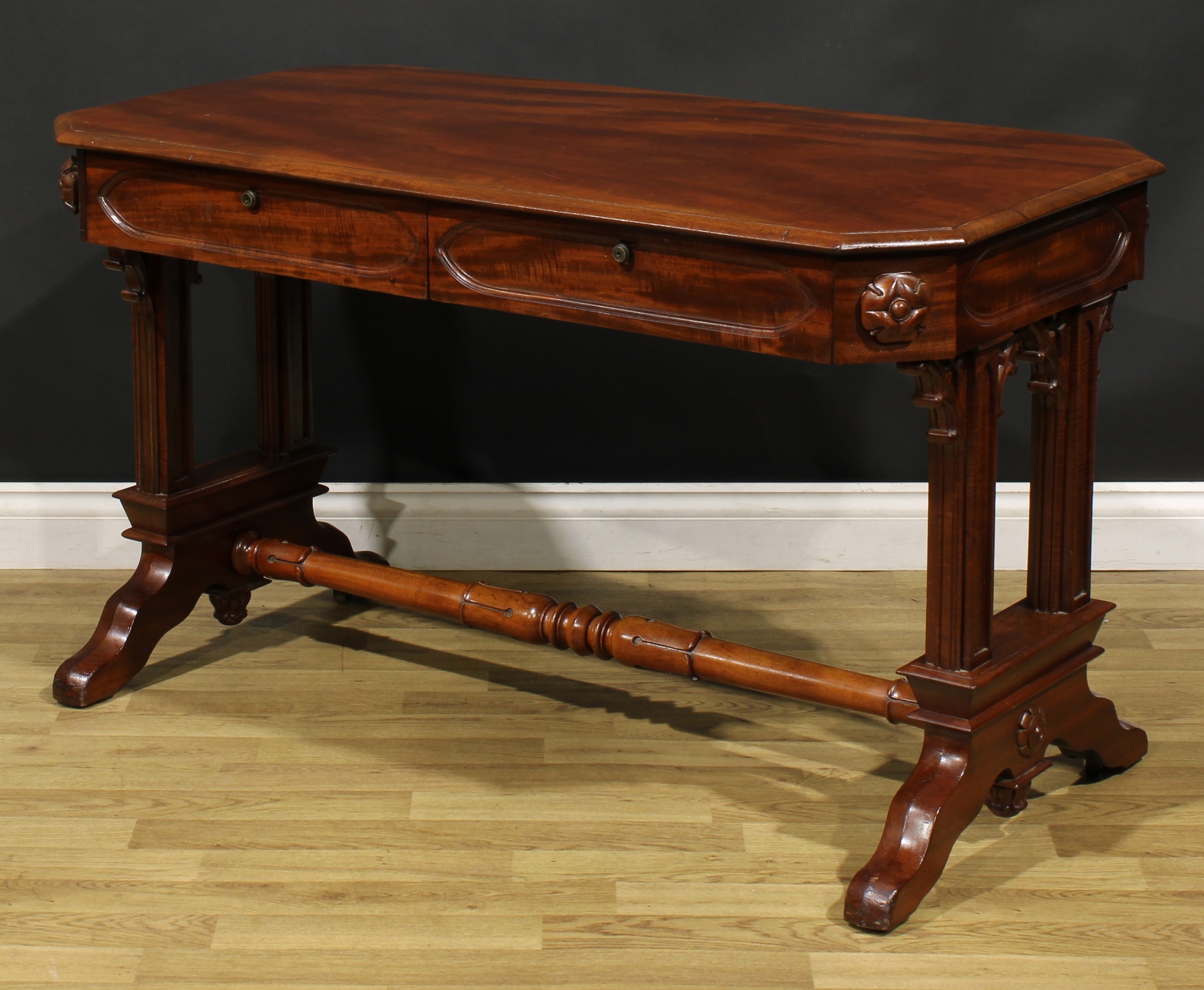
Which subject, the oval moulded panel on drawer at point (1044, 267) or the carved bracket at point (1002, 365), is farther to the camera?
the carved bracket at point (1002, 365)

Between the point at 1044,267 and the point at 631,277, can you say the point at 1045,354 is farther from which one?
the point at 631,277

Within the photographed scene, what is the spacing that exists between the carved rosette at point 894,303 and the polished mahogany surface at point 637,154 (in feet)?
A: 0.15

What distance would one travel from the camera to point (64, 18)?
3393 millimetres

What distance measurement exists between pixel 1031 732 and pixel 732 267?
87 cm

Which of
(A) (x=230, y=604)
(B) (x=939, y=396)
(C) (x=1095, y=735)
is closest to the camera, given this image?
(B) (x=939, y=396)

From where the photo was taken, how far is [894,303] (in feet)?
6.54

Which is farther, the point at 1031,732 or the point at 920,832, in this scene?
the point at 1031,732

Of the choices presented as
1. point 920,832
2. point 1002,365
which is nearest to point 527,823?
point 920,832

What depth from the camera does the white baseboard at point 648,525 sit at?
140 inches

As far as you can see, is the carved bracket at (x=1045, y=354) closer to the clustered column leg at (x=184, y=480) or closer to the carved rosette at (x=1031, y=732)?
the carved rosette at (x=1031, y=732)

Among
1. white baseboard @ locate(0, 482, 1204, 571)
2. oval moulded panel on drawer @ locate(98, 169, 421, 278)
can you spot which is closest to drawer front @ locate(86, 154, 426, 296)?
oval moulded panel on drawer @ locate(98, 169, 421, 278)

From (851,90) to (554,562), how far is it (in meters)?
1.15

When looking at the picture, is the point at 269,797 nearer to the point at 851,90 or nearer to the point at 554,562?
the point at 554,562

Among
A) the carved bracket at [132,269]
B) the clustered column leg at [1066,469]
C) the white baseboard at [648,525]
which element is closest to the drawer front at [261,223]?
the carved bracket at [132,269]
